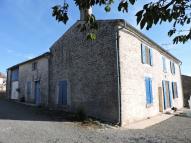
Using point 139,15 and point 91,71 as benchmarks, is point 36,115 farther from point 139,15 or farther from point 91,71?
point 139,15

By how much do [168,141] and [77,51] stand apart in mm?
8308

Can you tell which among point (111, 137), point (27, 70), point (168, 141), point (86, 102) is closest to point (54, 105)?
point (86, 102)

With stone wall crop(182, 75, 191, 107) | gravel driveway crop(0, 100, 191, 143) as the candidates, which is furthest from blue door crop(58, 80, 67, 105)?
stone wall crop(182, 75, 191, 107)

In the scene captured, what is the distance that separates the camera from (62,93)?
14367 mm

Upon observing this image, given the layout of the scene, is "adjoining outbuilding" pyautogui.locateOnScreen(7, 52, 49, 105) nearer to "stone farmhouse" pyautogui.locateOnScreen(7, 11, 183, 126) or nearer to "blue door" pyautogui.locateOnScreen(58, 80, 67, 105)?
"stone farmhouse" pyautogui.locateOnScreen(7, 11, 183, 126)

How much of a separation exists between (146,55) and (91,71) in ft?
14.3

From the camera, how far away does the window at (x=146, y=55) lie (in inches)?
529

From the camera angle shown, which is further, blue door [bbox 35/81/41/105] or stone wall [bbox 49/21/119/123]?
blue door [bbox 35/81/41/105]

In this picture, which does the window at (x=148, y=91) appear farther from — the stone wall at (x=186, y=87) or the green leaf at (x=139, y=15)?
the stone wall at (x=186, y=87)

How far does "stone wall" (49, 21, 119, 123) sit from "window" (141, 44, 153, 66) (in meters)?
3.13

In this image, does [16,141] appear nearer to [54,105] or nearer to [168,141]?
[168,141]

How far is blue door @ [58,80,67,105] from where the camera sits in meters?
14.1

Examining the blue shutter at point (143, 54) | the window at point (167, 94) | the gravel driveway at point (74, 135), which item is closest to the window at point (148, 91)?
the blue shutter at point (143, 54)

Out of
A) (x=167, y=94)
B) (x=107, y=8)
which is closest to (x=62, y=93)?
(x=167, y=94)
